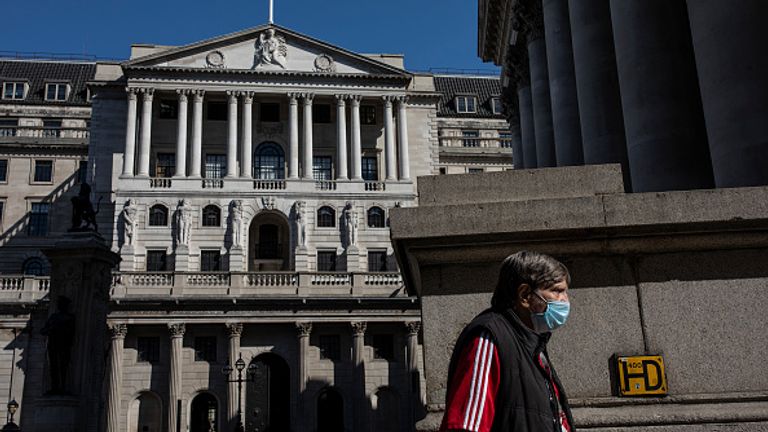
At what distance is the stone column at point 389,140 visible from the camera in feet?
198

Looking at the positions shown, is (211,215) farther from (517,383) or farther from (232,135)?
(517,383)

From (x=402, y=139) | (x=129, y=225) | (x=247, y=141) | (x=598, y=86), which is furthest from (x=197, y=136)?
(x=598, y=86)

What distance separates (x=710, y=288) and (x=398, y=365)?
4540cm

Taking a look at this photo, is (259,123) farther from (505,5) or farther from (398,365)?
(505,5)

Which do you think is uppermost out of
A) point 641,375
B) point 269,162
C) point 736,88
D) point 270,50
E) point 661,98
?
point 270,50

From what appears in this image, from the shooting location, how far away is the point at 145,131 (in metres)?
58.0

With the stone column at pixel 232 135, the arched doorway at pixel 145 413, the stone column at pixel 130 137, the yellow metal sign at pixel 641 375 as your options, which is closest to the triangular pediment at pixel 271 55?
the stone column at pixel 232 135

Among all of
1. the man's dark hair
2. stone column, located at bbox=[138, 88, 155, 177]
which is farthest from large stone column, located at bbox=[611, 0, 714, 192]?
stone column, located at bbox=[138, 88, 155, 177]

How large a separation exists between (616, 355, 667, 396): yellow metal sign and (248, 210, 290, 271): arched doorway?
50.9 metres

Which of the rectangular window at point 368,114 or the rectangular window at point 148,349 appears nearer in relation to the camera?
the rectangular window at point 148,349

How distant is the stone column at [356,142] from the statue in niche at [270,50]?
6635 mm

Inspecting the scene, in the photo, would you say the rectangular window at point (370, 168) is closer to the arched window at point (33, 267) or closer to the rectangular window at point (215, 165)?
the rectangular window at point (215, 165)

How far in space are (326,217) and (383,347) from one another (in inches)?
455

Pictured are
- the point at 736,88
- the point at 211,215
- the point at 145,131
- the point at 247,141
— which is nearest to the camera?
the point at 736,88
